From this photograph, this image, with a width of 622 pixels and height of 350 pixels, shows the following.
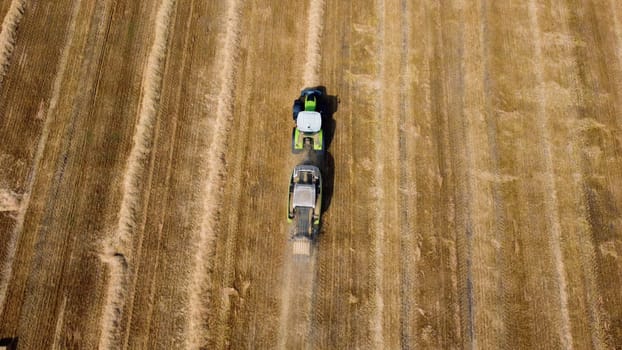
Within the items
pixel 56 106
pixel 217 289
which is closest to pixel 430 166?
pixel 217 289

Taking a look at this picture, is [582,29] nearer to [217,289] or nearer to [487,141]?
[487,141]

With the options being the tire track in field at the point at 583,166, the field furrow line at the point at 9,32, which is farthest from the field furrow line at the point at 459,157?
the field furrow line at the point at 9,32

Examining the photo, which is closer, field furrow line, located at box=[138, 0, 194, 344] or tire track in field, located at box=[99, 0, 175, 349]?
tire track in field, located at box=[99, 0, 175, 349]

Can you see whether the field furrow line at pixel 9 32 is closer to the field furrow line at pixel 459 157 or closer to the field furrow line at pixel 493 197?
the field furrow line at pixel 459 157

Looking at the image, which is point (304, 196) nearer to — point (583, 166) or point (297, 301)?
point (297, 301)

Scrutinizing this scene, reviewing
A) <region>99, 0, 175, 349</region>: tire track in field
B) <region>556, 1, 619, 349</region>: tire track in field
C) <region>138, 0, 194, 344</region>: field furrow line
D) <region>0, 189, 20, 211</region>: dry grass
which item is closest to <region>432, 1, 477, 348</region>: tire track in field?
<region>556, 1, 619, 349</region>: tire track in field

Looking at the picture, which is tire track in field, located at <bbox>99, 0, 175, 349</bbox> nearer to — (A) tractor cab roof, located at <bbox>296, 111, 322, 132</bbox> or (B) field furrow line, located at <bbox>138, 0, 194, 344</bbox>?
(B) field furrow line, located at <bbox>138, 0, 194, 344</bbox>

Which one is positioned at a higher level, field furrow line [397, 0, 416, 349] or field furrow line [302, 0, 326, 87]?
field furrow line [302, 0, 326, 87]

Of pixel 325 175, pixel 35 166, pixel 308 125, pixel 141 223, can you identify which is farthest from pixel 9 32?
pixel 325 175
